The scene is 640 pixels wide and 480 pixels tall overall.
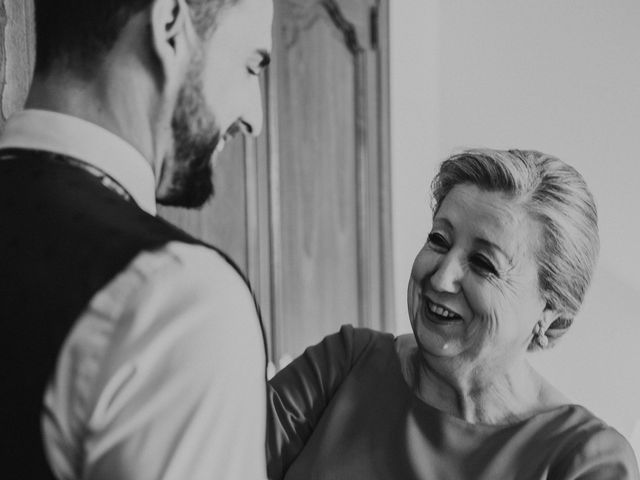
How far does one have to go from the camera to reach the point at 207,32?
57 centimetres

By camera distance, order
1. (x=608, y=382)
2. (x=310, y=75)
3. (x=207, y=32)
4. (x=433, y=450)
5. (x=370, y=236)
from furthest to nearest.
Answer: (x=608, y=382), (x=370, y=236), (x=310, y=75), (x=433, y=450), (x=207, y=32)

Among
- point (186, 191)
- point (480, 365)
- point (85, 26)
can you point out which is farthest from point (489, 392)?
point (85, 26)

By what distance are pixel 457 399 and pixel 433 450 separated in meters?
0.07

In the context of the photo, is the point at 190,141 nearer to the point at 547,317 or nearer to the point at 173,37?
the point at 173,37

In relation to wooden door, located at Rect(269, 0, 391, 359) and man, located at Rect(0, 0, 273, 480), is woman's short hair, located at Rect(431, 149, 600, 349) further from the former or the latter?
wooden door, located at Rect(269, 0, 391, 359)

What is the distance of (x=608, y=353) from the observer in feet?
8.18

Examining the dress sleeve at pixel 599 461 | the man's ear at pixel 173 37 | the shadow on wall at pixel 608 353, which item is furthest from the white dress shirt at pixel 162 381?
the shadow on wall at pixel 608 353

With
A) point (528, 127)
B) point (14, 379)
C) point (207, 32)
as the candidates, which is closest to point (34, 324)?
point (14, 379)

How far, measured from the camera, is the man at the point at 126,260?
1.55ft

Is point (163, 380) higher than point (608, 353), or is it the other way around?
point (163, 380)

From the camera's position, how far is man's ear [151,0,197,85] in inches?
21.7

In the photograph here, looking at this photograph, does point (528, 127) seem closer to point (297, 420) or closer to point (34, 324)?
point (297, 420)

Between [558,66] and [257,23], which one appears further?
[558,66]

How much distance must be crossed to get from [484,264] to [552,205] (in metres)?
0.11
